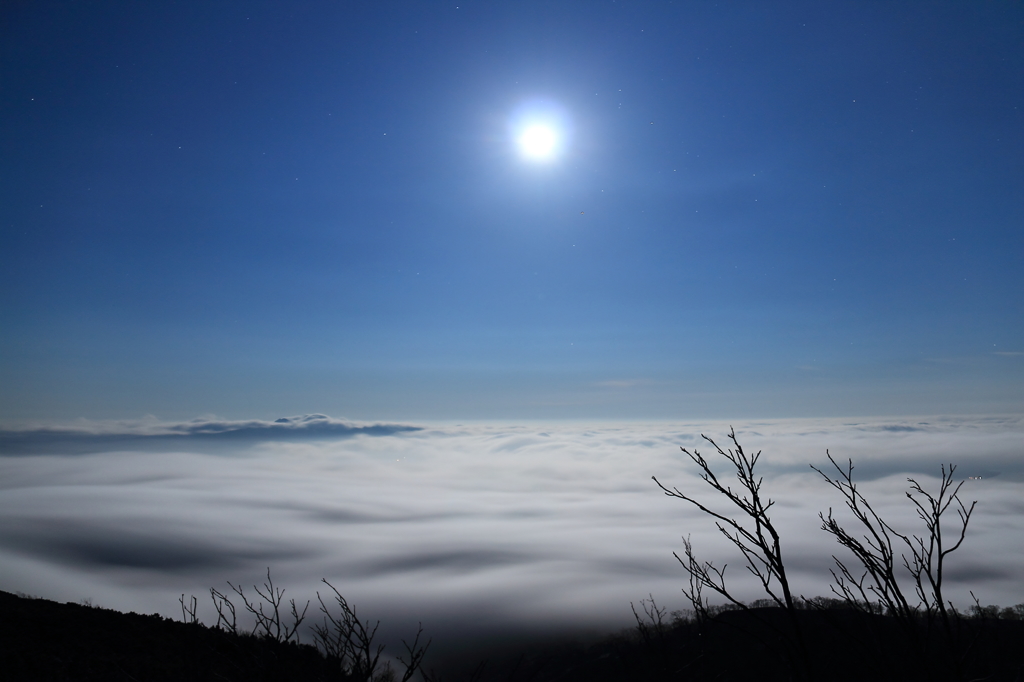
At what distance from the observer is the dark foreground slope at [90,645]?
22.4m

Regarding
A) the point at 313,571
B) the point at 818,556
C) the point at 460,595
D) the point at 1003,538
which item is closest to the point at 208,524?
the point at 313,571

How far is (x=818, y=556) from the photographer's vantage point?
151375 mm

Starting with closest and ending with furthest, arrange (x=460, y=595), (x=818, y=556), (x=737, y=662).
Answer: (x=737, y=662), (x=460, y=595), (x=818, y=556)

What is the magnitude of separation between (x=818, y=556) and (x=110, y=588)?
176 metres

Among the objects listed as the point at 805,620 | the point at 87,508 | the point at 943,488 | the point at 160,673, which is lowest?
the point at 805,620

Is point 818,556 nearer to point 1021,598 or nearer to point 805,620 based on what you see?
point 1021,598

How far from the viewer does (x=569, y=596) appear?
383ft

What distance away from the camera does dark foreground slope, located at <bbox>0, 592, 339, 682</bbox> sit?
2241 cm

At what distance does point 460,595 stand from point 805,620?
252ft

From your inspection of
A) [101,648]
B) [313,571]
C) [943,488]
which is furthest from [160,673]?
[313,571]

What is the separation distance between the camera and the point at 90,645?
2541cm

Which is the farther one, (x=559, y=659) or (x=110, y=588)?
(x=110, y=588)

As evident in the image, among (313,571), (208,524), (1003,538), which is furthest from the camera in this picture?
(1003,538)

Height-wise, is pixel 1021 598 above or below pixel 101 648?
below
